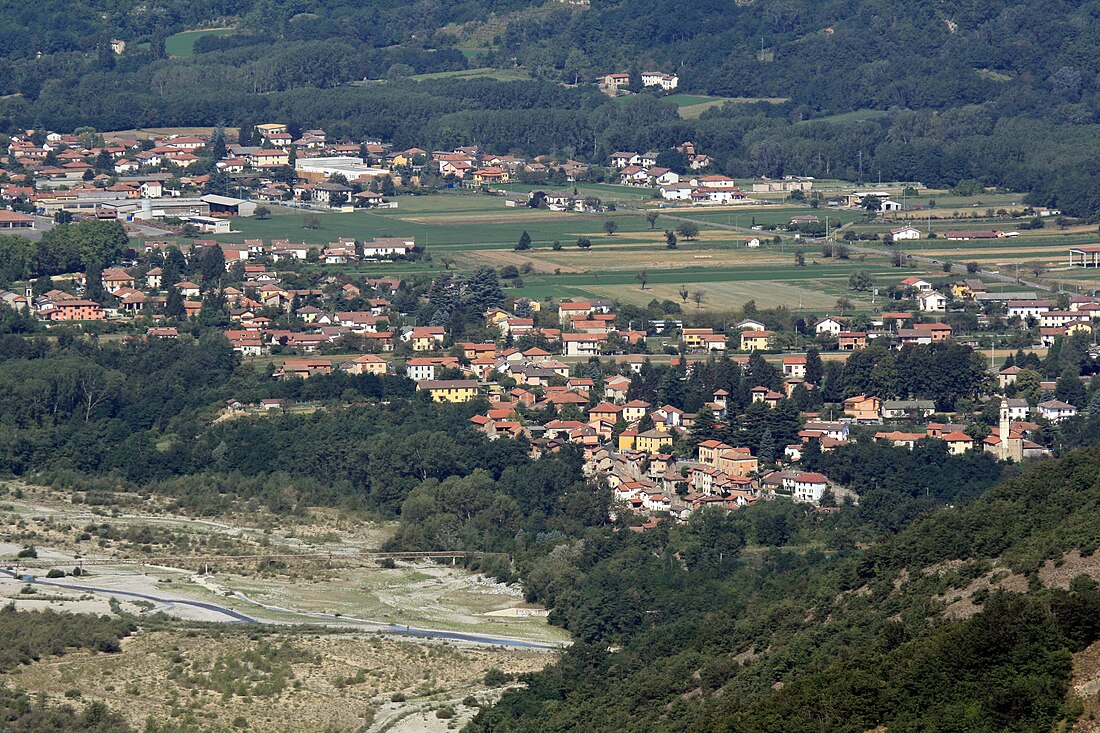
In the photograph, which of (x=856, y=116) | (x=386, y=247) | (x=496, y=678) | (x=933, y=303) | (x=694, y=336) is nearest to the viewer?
(x=496, y=678)

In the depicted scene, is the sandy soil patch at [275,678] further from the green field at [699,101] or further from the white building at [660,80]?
the white building at [660,80]

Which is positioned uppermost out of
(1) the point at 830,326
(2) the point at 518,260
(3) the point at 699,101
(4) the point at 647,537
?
(3) the point at 699,101

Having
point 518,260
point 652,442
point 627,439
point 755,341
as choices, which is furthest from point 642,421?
point 518,260

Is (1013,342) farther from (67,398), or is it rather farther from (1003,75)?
(1003,75)

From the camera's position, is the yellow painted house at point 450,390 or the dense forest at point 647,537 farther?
the yellow painted house at point 450,390

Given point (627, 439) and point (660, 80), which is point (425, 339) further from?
point (660, 80)

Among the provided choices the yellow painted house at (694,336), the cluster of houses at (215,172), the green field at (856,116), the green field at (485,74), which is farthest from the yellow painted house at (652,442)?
the green field at (485,74)

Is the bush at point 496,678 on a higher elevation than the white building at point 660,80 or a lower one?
lower
